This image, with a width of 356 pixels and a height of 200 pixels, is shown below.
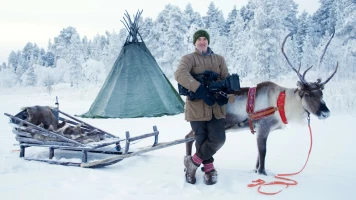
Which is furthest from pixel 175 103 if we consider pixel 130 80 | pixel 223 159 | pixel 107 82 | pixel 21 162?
pixel 21 162

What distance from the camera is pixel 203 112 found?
3.78 metres

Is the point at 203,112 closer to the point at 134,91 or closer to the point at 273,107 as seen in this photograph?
the point at 273,107

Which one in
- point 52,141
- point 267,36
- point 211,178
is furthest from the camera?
point 267,36

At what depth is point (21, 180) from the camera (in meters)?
3.91

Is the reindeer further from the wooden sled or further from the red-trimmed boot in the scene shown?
the wooden sled

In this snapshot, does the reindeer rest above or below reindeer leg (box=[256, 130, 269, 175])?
→ above

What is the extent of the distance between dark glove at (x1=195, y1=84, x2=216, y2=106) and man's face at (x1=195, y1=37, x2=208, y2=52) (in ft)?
2.27

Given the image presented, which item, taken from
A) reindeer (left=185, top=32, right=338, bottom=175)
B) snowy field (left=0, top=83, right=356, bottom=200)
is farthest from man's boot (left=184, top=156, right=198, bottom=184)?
reindeer (left=185, top=32, right=338, bottom=175)

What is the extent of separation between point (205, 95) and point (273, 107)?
1.30 m

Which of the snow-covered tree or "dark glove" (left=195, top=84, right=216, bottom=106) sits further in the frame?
the snow-covered tree

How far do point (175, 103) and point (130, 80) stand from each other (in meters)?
2.19

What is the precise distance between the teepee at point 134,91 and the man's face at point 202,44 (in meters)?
7.54

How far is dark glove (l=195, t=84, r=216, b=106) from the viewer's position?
355 cm

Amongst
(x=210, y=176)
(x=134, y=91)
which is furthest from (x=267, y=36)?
(x=210, y=176)
